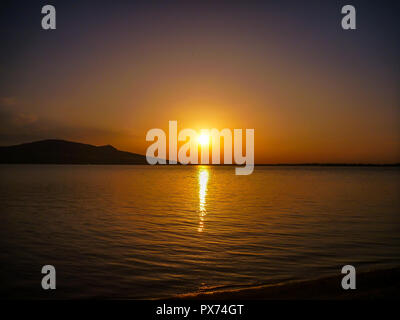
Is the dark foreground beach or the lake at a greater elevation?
the dark foreground beach

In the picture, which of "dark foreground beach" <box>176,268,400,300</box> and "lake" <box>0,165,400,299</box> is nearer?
"dark foreground beach" <box>176,268,400,300</box>

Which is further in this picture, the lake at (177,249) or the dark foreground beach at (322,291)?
the lake at (177,249)

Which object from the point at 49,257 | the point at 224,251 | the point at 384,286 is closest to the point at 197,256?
the point at 224,251

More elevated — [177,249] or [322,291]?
[322,291]

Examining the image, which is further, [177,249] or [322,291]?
[177,249]

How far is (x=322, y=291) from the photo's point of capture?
27.8ft

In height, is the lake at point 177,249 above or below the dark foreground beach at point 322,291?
below

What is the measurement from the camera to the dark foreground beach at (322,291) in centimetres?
797

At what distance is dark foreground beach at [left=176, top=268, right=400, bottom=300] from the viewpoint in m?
7.97

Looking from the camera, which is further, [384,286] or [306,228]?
[306,228]

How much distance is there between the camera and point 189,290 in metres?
9.52
